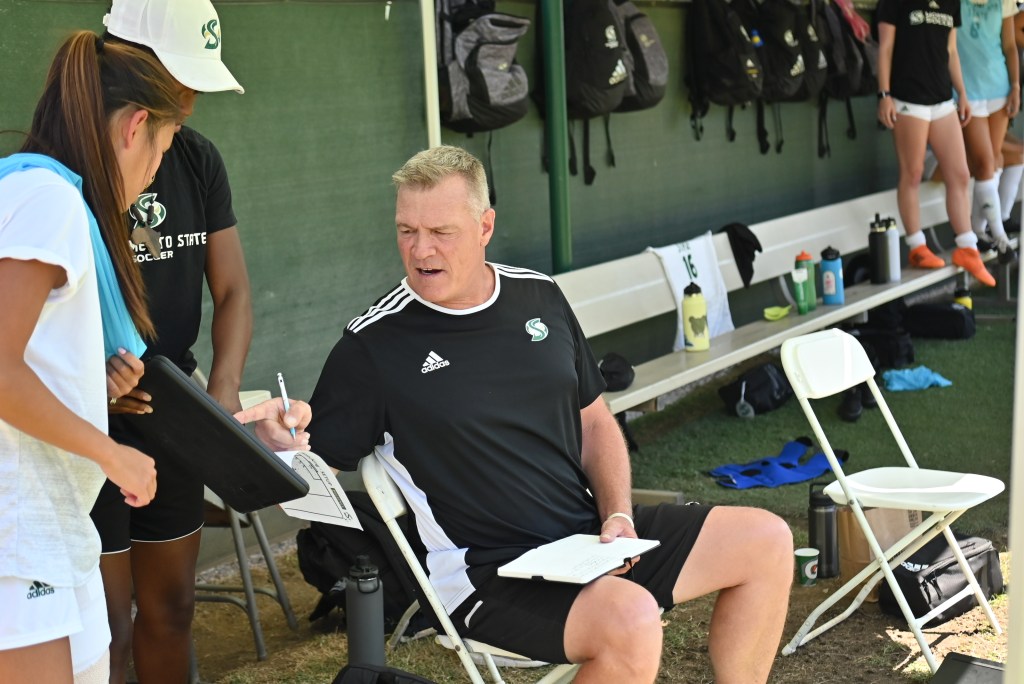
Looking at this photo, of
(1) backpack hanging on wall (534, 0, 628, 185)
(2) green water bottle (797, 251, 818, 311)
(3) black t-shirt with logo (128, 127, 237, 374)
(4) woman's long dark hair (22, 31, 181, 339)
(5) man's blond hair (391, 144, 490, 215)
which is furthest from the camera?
(2) green water bottle (797, 251, 818, 311)

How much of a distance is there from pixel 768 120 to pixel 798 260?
188 centimetres

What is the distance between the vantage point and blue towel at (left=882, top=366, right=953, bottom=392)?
6688 mm

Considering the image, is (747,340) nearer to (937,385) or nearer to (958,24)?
(937,385)

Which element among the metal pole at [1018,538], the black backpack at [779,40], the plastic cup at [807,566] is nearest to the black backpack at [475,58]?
the plastic cup at [807,566]

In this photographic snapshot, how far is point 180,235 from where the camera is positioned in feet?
8.89

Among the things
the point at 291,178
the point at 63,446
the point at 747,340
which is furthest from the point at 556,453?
the point at 747,340

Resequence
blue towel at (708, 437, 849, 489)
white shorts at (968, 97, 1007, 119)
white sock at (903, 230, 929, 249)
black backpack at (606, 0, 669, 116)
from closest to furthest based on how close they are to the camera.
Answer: blue towel at (708, 437, 849, 489), black backpack at (606, 0, 669, 116), white sock at (903, 230, 929, 249), white shorts at (968, 97, 1007, 119)

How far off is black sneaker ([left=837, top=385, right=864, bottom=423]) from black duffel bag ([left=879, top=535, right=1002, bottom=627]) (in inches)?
86.1

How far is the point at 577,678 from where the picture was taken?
8.23 ft

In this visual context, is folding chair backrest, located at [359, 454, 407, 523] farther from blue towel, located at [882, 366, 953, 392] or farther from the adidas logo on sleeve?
blue towel, located at [882, 366, 953, 392]

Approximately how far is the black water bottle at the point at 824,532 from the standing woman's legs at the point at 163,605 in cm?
215

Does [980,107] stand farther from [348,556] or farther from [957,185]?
[348,556]

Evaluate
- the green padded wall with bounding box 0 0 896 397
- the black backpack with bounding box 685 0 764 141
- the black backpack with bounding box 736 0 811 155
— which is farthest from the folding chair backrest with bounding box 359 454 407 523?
the black backpack with bounding box 736 0 811 155

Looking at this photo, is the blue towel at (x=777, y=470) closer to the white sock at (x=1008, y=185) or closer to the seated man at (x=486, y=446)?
the seated man at (x=486, y=446)
